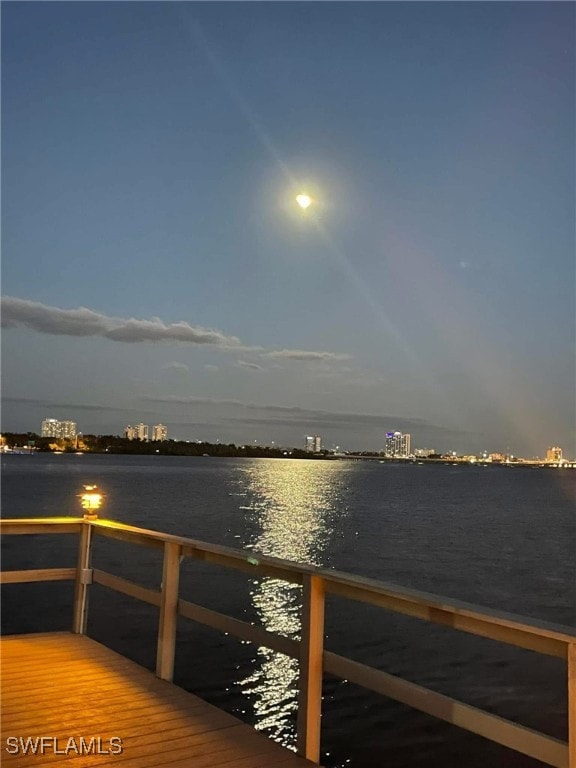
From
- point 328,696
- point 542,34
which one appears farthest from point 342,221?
point 328,696

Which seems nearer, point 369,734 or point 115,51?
point 369,734

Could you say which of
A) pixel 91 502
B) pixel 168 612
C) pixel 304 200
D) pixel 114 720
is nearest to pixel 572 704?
pixel 114 720

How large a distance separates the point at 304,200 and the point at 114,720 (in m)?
4.87

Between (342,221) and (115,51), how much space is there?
71.9 feet

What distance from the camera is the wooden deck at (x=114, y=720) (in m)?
3.16

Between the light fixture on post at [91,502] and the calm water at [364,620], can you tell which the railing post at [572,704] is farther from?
the calm water at [364,620]

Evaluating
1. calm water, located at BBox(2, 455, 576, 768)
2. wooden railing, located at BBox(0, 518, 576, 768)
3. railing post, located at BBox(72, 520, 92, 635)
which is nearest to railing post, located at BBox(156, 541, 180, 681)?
wooden railing, located at BBox(0, 518, 576, 768)

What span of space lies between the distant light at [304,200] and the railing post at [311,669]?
433cm

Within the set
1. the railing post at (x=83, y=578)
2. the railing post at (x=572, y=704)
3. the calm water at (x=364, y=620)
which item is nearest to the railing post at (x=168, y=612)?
the railing post at (x=83, y=578)

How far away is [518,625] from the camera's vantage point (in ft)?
7.65

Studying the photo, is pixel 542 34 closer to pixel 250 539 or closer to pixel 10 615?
pixel 10 615

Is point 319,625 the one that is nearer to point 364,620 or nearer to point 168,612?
point 168,612

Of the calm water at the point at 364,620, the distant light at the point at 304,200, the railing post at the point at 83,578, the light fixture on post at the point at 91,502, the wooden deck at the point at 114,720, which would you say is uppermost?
the distant light at the point at 304,200

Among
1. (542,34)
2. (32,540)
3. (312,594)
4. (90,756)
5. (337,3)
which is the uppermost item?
(337,3)
